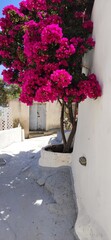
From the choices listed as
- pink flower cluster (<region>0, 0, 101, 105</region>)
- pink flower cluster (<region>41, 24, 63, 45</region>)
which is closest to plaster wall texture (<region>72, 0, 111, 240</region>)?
pink flower cluster (<region>0, 0, 101, 105</region>)

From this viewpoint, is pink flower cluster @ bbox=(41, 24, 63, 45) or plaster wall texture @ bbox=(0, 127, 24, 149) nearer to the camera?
pink flower cluster @ bbox=(41, 24, 63, 45)

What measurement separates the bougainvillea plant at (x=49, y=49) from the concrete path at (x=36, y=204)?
80.0 inches

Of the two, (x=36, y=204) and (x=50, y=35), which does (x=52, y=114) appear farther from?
(x=50, y=35)

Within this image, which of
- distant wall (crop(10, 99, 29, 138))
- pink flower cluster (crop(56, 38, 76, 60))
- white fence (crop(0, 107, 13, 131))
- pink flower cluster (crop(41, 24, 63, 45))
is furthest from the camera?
distant wall (crop(10, 99, 29, 138))

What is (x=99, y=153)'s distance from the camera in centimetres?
383

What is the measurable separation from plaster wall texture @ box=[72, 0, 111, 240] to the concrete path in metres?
0.46

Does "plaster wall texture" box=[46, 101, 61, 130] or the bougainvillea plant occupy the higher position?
the bougainvillea plant

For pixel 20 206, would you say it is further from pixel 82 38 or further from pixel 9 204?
pixel 82 38

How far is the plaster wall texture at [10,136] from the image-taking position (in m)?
10.9

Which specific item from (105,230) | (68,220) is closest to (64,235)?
(68,220)

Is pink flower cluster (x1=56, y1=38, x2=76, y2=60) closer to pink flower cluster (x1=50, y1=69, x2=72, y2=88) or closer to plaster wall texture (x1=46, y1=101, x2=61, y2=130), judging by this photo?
pink flower cluster (x1=50, y1=69, x2=72, y2=88)

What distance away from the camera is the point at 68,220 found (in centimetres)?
486

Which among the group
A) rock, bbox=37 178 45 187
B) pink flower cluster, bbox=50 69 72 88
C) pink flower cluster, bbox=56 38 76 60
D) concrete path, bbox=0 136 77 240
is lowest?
concrete path, bbox=0 136 77 240

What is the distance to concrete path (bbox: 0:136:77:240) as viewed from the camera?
15.1 feet
